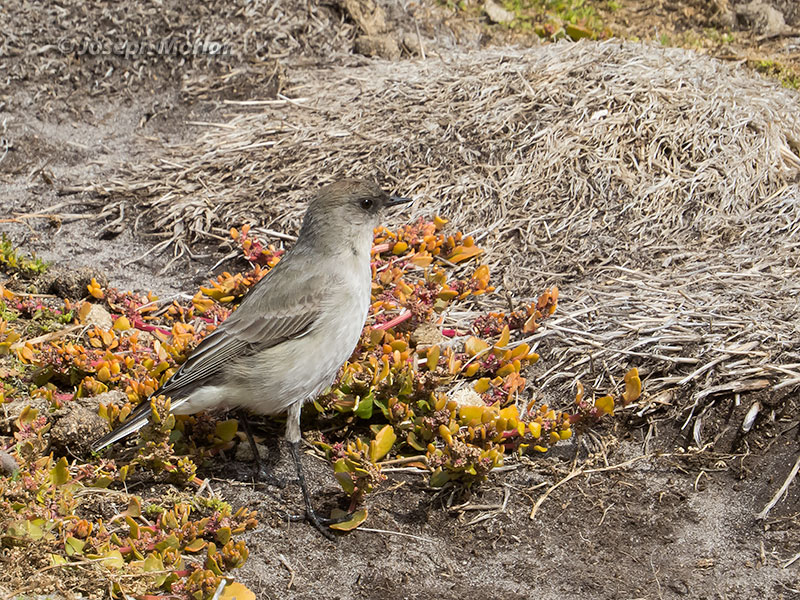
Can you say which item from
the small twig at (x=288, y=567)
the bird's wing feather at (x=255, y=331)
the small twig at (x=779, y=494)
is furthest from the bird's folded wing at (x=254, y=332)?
the small twig at (x=779, y=494)

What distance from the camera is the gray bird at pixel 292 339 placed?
15.8 ft

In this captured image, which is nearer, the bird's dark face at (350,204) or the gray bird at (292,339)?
the gray bird at (292,339)

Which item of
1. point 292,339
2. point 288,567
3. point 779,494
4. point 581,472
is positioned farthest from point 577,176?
point 288,567

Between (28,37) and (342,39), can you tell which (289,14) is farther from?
(28,37)

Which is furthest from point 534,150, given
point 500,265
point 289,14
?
point 289,14

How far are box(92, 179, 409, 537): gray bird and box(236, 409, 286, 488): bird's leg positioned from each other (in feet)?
0.04

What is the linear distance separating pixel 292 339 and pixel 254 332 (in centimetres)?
23

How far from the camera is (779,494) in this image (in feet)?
14.7

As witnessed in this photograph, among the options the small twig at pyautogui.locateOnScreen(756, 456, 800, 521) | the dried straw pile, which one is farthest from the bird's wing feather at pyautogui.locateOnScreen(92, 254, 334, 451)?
the small twig at pyautogui.locateOnScreen(756, 456, 800, 521)

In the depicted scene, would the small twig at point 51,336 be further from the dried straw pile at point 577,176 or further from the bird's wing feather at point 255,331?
the dried straw pile at point 577,176

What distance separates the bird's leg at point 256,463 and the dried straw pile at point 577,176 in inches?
Answer: 66.5

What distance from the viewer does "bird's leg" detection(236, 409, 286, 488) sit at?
4.91m

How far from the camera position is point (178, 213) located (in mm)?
7137

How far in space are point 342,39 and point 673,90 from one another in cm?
349
